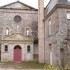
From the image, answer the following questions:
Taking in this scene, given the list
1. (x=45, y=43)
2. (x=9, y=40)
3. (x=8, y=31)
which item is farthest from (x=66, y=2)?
(x=8, y=31)

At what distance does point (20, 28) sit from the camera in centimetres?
3912

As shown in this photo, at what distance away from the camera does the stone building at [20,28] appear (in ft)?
118

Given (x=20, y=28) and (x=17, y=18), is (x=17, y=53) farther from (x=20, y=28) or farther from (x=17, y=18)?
(x=17, y=18)

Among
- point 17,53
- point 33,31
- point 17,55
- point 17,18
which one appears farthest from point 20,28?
→ point 17,55

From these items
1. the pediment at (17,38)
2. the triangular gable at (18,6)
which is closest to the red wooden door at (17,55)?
the pediment at (17,38)

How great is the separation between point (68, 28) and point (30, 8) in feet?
55.5

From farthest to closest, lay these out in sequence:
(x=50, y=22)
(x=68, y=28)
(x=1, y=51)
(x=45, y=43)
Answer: (x=1, y=51), (x=45, y=43), (x=50, y=22), (x=68, y=28)

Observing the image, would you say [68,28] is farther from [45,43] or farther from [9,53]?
[9,53]

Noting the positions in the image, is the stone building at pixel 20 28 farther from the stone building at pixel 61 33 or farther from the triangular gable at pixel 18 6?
the stone building at pixel 61 33

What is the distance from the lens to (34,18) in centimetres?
Result: 3925

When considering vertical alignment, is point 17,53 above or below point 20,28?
below

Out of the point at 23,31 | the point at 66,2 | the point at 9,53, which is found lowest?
the point at 9,53

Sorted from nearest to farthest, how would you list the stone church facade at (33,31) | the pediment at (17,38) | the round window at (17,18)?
the stone church facade at (33,31) < the pediment at (17,38) < the round window at (17,18)

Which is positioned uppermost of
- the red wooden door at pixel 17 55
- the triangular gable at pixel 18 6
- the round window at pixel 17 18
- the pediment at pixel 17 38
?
the triangular gable at pixel 18 6
